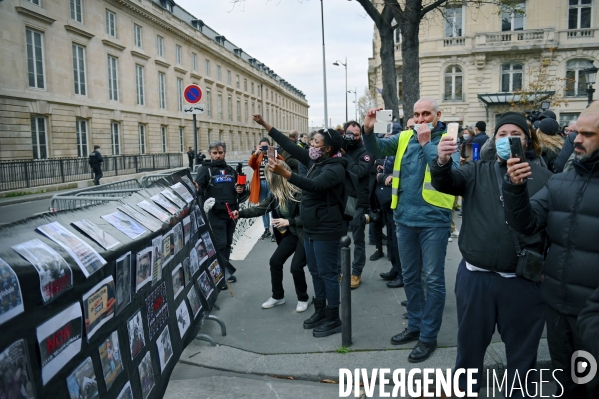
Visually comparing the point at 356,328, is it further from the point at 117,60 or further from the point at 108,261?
the point at 117,60

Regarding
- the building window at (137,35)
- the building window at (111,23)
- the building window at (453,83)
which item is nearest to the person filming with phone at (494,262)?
the building window at (453,83)

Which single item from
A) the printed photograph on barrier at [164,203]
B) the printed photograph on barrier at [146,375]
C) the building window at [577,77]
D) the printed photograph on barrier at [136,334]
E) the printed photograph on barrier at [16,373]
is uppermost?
the building window at [577,77]

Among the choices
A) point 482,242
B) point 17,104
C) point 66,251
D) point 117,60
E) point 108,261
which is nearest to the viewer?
point 66,251

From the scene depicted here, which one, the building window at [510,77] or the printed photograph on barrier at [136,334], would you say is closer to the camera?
the printed photograph on barrier at [136,334]

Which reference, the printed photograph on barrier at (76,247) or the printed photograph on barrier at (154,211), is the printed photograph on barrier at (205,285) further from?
the printed photograph on barrier at (76,247)

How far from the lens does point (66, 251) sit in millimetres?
2027

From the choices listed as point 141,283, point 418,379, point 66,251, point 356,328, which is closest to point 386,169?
point 356,328

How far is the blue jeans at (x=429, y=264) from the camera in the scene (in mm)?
3840

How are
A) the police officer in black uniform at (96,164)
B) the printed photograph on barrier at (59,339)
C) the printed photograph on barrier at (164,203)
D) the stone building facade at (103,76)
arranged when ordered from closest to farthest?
the printed photograph on barrier at (59,339)
the printed photograph on barrier at (164,203)
the stone building facade at (103,76)
the police officer in black uniform at (96,164)

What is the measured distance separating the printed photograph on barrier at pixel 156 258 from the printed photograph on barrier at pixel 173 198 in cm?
74

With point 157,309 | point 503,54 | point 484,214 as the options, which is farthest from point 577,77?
point 157,309

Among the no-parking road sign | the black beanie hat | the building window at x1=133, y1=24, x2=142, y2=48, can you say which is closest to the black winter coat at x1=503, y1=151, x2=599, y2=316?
the black beanie hat

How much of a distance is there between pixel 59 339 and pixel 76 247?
0.43 metres

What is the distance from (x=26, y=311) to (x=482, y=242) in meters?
2.47
